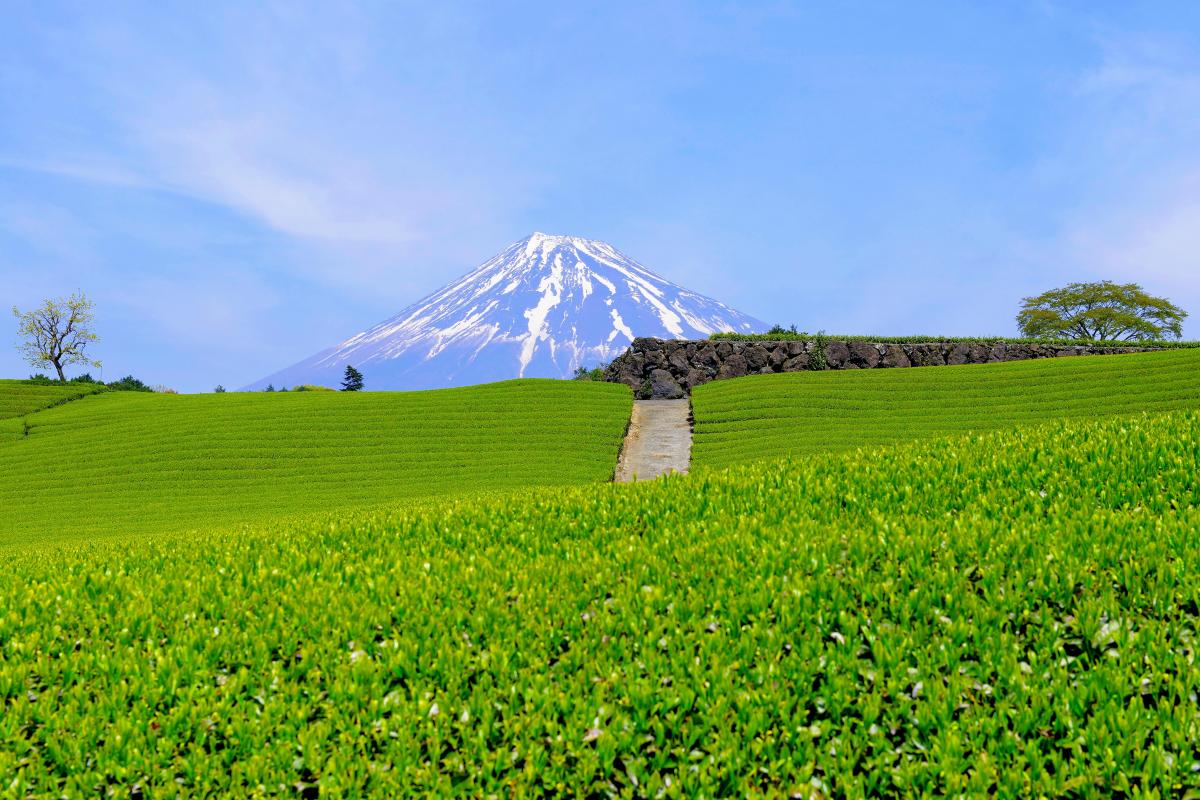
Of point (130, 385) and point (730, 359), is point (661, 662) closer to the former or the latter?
point (730, 359)

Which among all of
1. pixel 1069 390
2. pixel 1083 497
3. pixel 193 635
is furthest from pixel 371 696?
pixel 1069 390

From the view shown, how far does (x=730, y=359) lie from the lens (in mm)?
40688

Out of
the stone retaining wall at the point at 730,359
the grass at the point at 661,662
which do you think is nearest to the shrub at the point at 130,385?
the stone retaining wall at the point at 730,359

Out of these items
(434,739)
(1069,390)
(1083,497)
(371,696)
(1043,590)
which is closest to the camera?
(434,739)

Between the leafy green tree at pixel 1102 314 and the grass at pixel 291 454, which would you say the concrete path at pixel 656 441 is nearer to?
the grass at pixel 291 454

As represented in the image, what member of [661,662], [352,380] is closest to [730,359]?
[661,662]

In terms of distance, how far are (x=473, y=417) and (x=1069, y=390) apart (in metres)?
22.7

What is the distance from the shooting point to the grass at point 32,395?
42094 mm

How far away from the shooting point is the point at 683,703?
5.26 metres

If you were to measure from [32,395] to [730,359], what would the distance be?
41.0m

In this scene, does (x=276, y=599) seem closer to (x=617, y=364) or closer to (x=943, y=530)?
(x=943, y=530)

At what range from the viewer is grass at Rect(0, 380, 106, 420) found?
1657 inches

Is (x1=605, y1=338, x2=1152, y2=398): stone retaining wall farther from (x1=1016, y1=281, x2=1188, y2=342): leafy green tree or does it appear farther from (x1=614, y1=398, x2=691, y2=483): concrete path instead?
(x1=1016, y1=281, x2=1188, y2=342): leafy green tree

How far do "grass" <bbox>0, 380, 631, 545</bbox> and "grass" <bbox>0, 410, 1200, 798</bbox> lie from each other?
12.7 m
